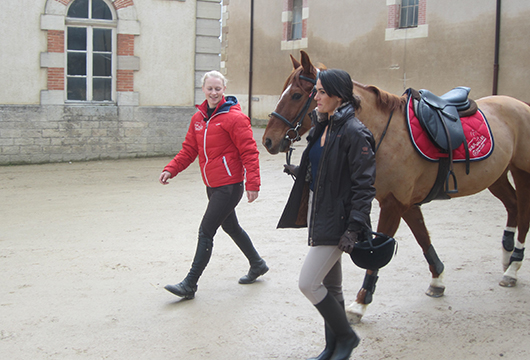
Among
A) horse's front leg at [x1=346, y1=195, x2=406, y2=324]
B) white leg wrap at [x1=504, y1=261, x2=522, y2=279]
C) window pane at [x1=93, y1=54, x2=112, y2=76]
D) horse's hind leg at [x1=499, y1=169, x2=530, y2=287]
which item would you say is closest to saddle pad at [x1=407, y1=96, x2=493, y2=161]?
horse's front leg at [x1=346, y1=195, x2=406, y2=324]

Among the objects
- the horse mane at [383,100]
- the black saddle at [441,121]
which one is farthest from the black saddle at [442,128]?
the horse mane at [383,100]

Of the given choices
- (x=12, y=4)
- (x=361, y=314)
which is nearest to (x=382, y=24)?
(x=12, y=4)

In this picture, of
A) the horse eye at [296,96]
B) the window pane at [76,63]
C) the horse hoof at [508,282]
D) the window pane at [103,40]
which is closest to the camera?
the horse eye at [296,96]

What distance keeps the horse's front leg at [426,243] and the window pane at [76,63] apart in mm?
10102

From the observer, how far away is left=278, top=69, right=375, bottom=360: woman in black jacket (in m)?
2.68

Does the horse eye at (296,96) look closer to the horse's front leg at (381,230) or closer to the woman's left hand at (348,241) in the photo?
the horse's front leg at (381,230)

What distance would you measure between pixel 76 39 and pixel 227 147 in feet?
30.9

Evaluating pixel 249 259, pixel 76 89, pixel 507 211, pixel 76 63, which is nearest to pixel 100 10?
pixel 76 63

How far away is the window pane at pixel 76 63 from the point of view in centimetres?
1204

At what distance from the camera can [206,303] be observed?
13.2 feet

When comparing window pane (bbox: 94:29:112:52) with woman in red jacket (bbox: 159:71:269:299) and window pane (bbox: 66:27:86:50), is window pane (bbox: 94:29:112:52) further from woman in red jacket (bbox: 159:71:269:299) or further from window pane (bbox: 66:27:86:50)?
woman in red jacket (bbox: 159:71:269:299)

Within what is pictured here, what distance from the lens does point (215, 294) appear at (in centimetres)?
421

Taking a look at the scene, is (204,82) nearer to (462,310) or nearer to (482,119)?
(482,119)

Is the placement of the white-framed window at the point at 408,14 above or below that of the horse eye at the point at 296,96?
above
